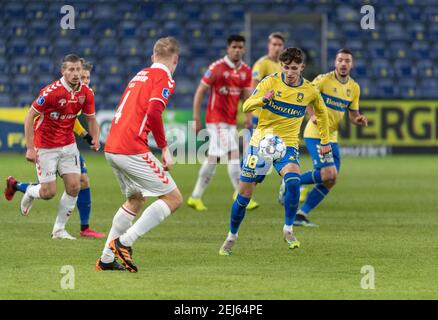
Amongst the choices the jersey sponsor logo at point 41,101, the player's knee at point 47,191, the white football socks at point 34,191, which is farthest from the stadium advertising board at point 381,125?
the jersey sponsor logo at point 41,101

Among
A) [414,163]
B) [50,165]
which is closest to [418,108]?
[414,163]

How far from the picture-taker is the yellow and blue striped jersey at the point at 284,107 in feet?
33.6

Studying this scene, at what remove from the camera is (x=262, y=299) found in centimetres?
726

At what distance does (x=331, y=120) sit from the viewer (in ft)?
42.4

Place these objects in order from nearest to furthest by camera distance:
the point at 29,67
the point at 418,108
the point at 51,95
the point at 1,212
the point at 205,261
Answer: the point at 205,261, the point at 51,95, the point at 1,212, the point at 418,108, the point at 29,67

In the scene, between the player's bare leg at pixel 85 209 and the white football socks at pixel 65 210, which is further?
the player's bare leg at pixel 85 209

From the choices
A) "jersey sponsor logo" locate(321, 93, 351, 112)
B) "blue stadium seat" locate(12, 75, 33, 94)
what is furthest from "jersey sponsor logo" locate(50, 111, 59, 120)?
"blue stadium seat" locate(12, 75, 33, 94)

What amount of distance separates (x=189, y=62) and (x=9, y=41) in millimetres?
5511

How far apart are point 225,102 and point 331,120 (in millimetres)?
2514

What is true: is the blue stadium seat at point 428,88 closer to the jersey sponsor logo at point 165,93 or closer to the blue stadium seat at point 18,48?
the blue stadium seat at point 18,48

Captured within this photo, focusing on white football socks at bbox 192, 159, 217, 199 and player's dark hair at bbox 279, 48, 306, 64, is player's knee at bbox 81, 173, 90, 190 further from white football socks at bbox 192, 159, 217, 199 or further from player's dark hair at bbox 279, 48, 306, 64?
white football socks at bbox 192, 159, 217, 199

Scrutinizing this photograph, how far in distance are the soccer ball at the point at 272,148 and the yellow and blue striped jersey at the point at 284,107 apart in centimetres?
8
